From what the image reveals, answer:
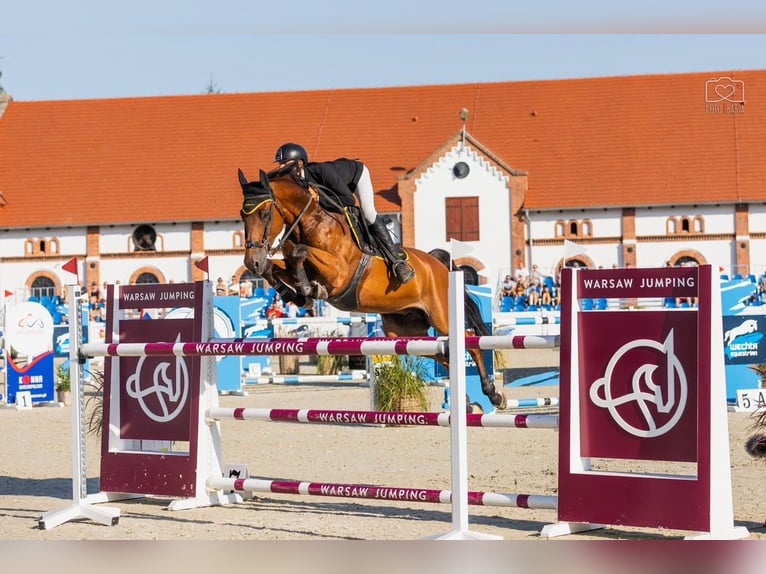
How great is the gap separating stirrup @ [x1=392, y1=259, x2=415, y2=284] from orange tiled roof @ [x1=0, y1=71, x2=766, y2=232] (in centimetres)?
3710

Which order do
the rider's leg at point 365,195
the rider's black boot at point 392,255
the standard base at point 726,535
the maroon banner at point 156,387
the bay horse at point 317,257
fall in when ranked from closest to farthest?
the standard base at point 726,535 < the maroon banner at point 156,387 < the bay horse at point 317,257 < the rider's black boot at point 392,255 < the rider's leg at point 365,195

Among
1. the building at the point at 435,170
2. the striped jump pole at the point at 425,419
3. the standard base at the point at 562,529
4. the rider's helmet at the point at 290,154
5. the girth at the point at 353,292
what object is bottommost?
the standard base at the point at 562,529

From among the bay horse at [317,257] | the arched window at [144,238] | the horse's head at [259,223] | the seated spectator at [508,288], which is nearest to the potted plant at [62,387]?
the bay horse at [317,257]

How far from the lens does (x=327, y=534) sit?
22.8 ft

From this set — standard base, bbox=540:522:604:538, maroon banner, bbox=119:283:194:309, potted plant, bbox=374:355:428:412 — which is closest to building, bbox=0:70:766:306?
potted plant, bbox=374:355:428:412

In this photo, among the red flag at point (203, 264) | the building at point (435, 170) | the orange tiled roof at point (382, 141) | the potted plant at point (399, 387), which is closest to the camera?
the potted plant at point (399, 387)

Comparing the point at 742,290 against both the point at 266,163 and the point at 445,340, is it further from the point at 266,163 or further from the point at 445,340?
the point at 266,163

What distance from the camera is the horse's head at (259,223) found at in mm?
8367

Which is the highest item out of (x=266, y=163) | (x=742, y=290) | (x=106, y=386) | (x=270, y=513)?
(x=266, y=163)

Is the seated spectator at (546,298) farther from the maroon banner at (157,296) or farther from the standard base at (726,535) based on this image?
the standard base at (726,535)

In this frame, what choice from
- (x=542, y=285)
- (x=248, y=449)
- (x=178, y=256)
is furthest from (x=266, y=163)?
(x=248, y=449)

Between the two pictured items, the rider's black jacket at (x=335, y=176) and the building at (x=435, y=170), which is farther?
the building at (x=435, y=170)

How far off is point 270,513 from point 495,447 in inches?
146

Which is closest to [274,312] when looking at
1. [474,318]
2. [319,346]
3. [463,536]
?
[474,318]
